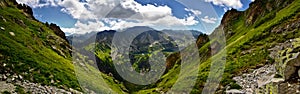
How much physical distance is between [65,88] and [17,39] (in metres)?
31.0

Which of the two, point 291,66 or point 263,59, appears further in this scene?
point 263,59

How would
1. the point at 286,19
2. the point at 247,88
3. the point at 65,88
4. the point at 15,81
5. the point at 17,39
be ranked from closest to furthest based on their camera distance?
the point at 247,88, the point at 15,81, the point at 65,88, the point at 17,39, the point at 286,19

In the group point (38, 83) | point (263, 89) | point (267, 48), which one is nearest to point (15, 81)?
point (38, 83)

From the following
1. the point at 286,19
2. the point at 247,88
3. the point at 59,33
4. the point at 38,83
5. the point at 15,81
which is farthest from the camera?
the point at 59,33

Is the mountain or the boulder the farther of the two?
the mountain

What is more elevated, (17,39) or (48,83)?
(17,39)

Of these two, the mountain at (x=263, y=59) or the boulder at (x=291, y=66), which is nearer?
the boulder at (x=291, y=66)

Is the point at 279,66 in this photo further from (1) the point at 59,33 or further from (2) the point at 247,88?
(1) the point at 59,33

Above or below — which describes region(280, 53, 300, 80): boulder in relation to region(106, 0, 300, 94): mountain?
below

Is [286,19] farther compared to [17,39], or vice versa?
[286,19]

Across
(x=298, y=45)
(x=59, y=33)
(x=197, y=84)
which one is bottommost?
(x=298, y=45)

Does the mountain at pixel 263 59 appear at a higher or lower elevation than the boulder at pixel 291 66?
higher

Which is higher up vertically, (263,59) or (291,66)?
(263,59)

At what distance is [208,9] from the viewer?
169ft
